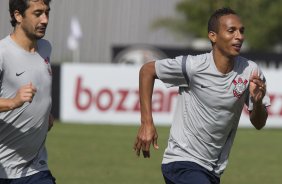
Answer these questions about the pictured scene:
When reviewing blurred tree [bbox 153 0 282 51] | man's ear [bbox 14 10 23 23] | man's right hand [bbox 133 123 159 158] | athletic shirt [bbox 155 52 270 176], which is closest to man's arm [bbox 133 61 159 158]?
man's right hand [bbox 133 123 159 158]

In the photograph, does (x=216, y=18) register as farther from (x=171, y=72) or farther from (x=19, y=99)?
(x=19, y=99)

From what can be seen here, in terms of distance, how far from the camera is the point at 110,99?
25.6 m

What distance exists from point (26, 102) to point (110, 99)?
17.6 metres

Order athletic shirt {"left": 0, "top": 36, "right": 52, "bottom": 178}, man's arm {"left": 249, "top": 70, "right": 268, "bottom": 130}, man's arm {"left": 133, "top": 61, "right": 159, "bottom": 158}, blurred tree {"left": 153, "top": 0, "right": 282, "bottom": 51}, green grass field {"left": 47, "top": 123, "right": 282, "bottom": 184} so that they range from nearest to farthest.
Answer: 1. athletic shirt {"left": 0, "top": 36, "right": 52, "bottom": 178}
2. man's arm {"left": 249, "top": 70, "right": 268, "bottom": 130}
3. man's arm {"left": 133, "top": 61, "right": 159, "bottom": 158}
4. green grass field {"left": 47, "top": 123, "right": 282, "bottom": 184}
5. blurred tree {"left": 153, "top": 0, "right": 282, "bottom": 51}

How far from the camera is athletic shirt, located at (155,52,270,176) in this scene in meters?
8.62

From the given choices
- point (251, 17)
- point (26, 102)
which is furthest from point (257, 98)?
point (251, 17)

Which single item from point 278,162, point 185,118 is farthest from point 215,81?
point 278,162

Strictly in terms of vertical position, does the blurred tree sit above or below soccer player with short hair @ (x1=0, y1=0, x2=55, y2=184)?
below

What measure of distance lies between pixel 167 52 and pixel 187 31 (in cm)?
1896

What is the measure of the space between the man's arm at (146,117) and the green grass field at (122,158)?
5.50 meters

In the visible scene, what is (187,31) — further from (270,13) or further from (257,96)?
(257,96)

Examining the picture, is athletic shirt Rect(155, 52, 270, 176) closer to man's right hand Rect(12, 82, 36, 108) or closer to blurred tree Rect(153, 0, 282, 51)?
man's right hand Rect(12, 82, 36, 108)

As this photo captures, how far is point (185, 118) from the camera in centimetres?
869

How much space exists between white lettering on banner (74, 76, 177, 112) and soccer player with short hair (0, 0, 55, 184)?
17.1 m
